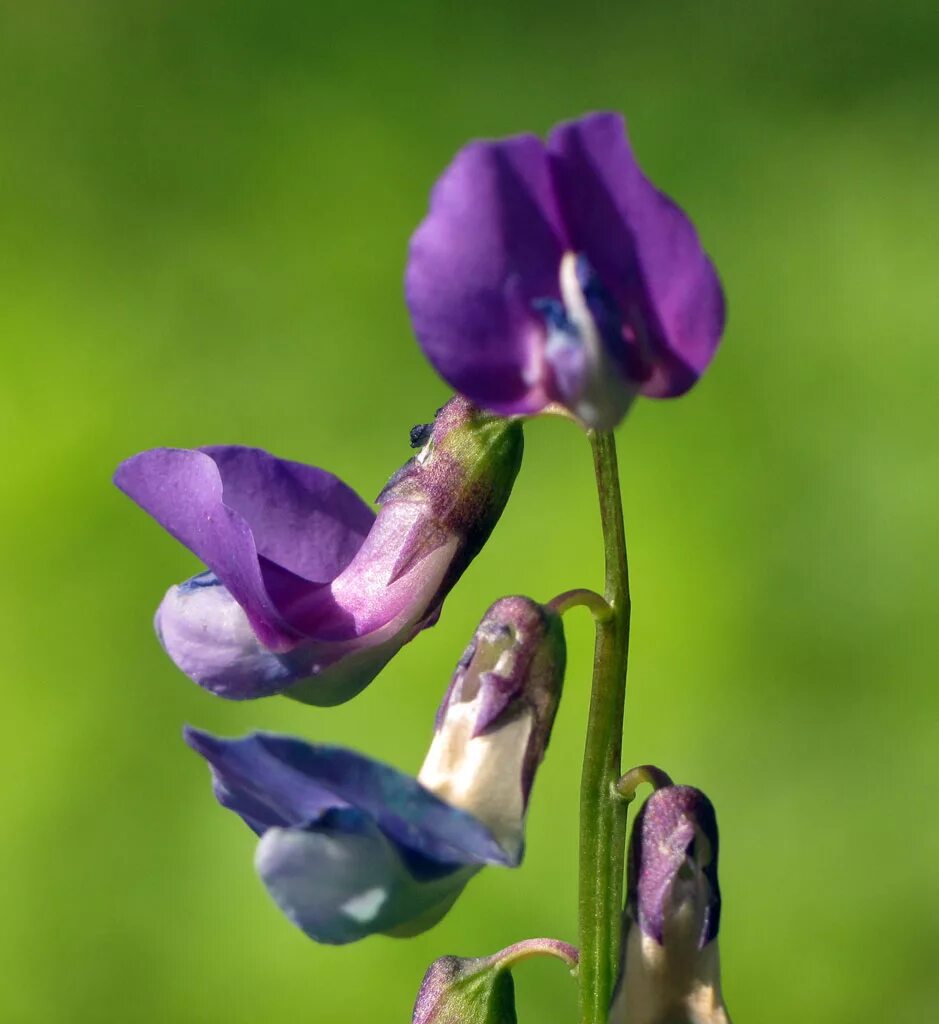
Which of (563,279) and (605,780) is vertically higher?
(563,279)

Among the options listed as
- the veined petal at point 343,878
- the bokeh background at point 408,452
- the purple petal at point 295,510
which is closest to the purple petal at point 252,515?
the purple petal at point 295,510

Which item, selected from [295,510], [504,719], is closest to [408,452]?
[295,510]

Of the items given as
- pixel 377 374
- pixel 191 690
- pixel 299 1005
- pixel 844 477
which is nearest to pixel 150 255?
pixel 377 374

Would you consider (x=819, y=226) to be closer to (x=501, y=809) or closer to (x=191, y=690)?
(x=191, y=690)

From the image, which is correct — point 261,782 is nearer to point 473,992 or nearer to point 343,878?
point 343,878

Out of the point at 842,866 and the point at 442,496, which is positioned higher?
the point at 842,866

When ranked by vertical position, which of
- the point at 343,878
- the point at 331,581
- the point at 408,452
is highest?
the point at 408,452
